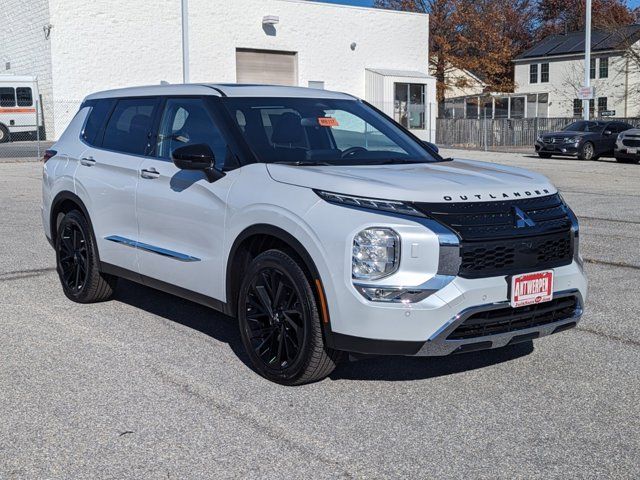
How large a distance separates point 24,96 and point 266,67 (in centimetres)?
1105

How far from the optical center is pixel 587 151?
102 ft

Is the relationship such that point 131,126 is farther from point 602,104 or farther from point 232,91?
point 602,104

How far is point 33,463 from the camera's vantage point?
3908 mm

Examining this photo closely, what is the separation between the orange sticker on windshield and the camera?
19.8 ft

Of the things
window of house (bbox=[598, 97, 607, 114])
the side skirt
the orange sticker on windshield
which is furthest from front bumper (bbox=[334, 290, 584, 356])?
window of house (bbox=[598, 97, 607, 114])

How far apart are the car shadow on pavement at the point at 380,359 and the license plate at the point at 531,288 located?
0.81m

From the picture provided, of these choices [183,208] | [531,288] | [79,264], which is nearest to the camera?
[531,288]

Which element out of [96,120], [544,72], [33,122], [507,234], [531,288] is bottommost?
[531,288]

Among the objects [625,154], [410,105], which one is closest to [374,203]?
[625,154]

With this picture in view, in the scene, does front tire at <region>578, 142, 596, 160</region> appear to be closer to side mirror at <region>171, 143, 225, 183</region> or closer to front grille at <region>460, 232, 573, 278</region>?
front grille at <region>460, 232, 573, 278</region>

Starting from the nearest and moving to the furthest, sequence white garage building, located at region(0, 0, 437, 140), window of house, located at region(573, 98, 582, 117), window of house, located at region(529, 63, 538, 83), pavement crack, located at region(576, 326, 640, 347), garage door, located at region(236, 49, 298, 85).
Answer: pavement crack, located at region(576, 326, 640, 347), white garage building, located at region(0, 0, 437, 140), garage door, located at region(236, 49, 298, 85), window of house, located at region(573, 98, 582, 117), window of house, located at region(529, 63, 538, 83)

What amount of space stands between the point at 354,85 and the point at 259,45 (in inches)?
223

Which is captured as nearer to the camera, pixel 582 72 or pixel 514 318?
pixel 514 318

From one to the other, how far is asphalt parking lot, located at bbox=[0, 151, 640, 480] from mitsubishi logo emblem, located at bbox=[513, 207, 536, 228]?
97cm
